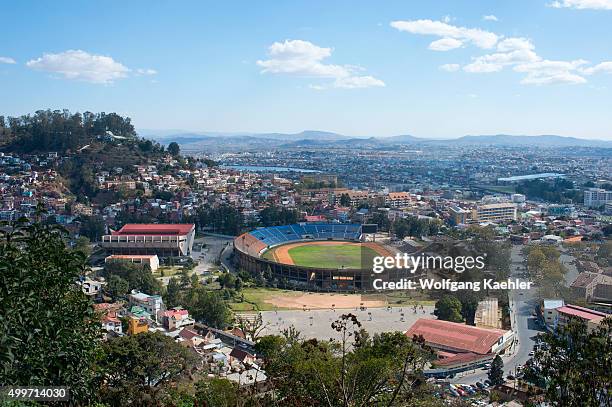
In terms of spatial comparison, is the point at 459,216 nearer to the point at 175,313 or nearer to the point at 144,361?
the point at 175,313

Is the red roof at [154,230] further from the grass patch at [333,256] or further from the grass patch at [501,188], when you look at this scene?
the grass patch at [501,188]

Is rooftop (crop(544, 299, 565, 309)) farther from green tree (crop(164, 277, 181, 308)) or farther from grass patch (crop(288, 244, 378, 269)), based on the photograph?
green tree (crop(164, 277, 181, 308))

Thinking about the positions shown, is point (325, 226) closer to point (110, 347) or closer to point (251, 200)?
point (251, 200)

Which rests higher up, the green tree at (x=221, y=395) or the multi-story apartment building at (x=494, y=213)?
the green tree at (x=221, y=395)

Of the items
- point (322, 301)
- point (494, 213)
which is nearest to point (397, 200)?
point (494, 213)

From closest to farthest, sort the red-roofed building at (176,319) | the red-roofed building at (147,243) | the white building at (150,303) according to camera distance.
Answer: the red-roofed building at (176,319) → the white building at (150,303) → the red-roofed building at (147,243)

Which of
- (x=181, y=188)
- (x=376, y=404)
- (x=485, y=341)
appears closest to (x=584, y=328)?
(x=376, y=404)

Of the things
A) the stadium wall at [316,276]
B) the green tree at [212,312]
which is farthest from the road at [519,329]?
the green tree at [212,312]
